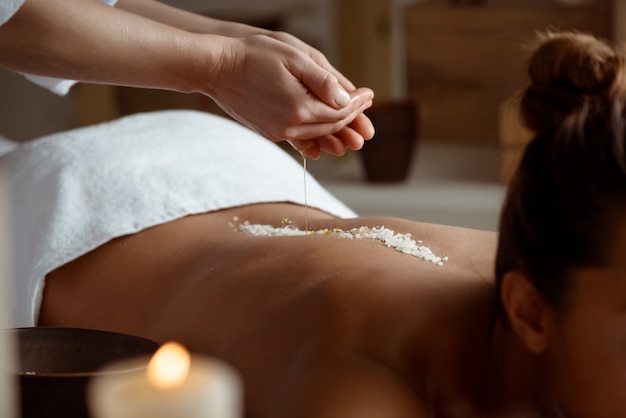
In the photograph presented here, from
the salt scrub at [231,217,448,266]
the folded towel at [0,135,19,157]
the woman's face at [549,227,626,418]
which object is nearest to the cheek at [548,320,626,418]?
the woman's face at [549,227,626,418]

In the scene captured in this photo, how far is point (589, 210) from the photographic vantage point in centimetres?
98

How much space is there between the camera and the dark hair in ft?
3.21

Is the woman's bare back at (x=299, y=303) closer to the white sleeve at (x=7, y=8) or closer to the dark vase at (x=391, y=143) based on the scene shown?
the white sleeve at (x=7, y=8)

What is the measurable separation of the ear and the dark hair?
0.01m

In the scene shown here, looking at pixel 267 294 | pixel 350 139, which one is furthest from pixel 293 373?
pixel 350 139

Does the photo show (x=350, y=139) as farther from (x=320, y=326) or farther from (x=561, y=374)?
(x=561, y=374)

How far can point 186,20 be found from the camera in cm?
176

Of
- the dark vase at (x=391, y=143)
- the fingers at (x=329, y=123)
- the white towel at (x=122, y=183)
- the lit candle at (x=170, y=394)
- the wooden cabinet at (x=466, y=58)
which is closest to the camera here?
the lit candle at (x=170, y=394)

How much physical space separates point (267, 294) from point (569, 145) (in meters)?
0.44

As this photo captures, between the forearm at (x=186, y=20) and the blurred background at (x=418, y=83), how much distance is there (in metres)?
1.42

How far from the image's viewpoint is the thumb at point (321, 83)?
136 centimetres

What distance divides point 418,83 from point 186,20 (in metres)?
1.97

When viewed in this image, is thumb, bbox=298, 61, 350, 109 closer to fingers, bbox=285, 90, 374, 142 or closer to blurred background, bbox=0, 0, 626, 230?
fingers, bbox=285, 90, 374, 142

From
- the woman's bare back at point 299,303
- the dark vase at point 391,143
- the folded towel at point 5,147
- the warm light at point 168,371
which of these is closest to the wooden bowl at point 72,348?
the woman's bare back at point 299,303
